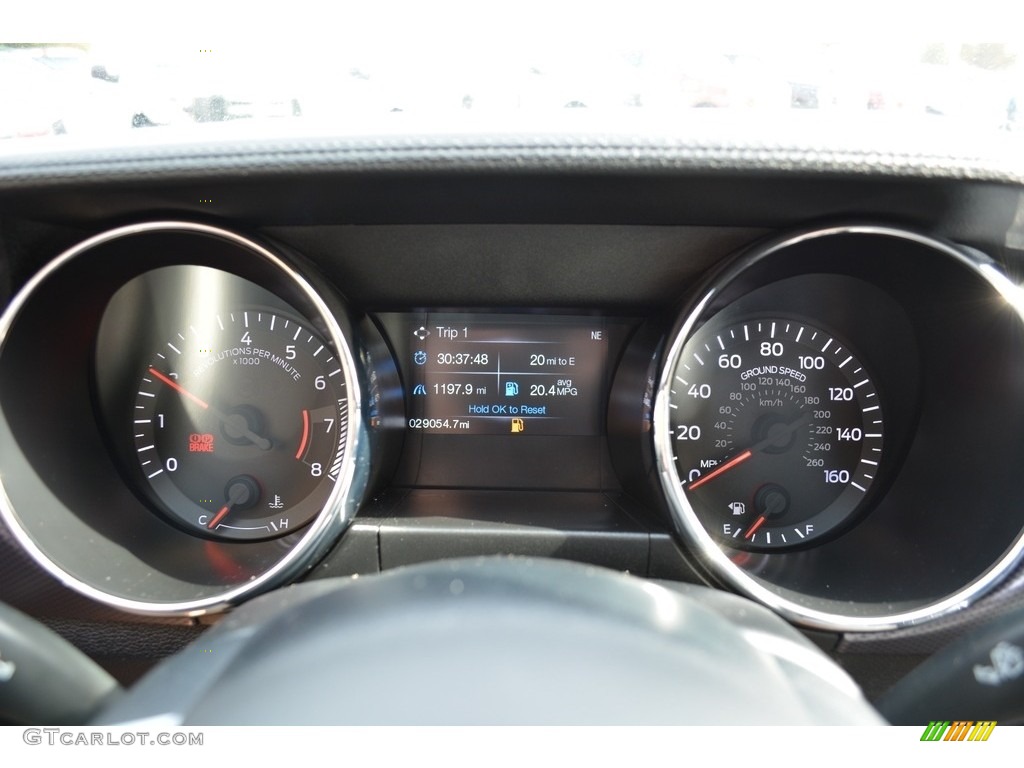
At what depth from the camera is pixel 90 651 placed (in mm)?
2016

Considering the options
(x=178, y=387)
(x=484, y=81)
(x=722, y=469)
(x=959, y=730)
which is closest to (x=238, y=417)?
(x=178, y=387)

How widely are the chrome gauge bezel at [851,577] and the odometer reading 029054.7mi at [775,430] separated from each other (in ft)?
0.85

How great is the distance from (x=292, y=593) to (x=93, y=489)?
36.7 inches

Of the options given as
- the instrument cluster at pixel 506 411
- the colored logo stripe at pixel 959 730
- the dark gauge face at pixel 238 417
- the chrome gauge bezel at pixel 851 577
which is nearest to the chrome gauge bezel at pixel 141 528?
the instrument cluster at pixel 506 411

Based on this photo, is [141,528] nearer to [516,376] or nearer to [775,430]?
[516,376]

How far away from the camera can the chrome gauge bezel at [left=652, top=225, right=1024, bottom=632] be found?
1846 mm

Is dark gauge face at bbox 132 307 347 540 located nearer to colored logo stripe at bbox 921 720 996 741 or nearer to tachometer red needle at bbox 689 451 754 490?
tachometer red needle at bbox 689 451 754 490

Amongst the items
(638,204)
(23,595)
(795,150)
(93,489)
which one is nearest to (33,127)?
(93,489)

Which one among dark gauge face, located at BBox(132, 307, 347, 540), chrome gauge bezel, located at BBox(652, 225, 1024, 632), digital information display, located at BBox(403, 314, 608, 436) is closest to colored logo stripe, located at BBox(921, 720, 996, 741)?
chrome gauge bezel, located at BBox(652, 225, 1024, 632)

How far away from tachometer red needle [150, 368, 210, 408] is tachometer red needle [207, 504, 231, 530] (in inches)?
11.5

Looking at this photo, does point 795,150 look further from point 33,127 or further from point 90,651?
point 90,651

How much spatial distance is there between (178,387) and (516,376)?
95 cm

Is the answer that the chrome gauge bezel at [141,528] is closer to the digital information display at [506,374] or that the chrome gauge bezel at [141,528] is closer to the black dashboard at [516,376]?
the black dashboard at [516,376]

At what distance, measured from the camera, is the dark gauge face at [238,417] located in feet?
7.61
